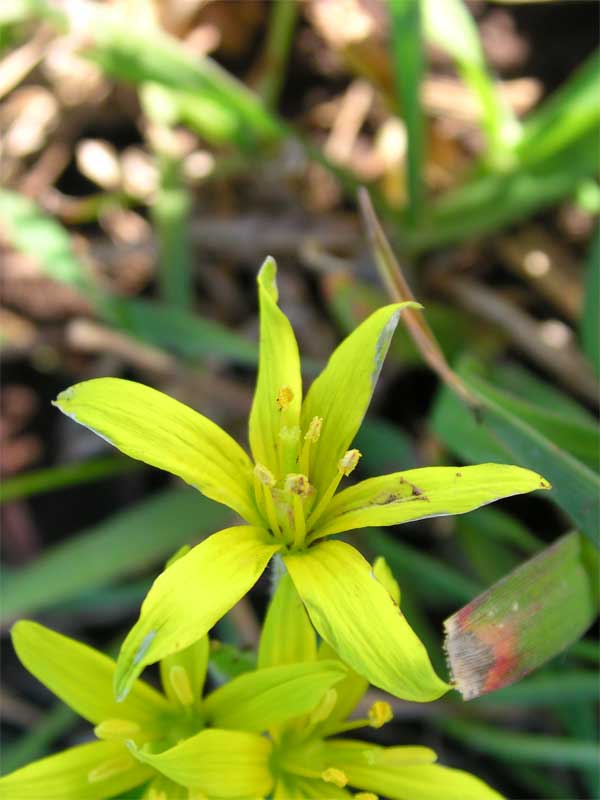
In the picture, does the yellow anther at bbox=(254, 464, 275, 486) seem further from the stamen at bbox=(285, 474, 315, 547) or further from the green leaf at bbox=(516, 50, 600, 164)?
the green leaf at bbox=(516, 50, 600, 164)

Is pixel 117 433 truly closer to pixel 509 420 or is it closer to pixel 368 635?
pixel 368 635

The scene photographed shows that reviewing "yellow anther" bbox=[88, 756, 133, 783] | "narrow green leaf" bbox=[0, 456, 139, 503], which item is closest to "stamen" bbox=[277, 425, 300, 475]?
"yellow anther" bbox=[88, 756, 133, 783]

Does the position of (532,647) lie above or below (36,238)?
below

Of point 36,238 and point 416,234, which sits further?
point 416,234

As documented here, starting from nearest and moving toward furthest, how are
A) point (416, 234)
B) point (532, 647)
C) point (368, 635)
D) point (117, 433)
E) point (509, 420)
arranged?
point (368, 635) → point (117, 433) → point (532, 647) → point (509, 420) → point (416, 234)

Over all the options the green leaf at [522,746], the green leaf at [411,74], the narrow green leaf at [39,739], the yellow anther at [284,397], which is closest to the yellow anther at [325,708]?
the yellow anther at [284,397]

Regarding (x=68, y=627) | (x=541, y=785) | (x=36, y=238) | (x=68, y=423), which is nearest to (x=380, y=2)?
(x=36, y=238)
